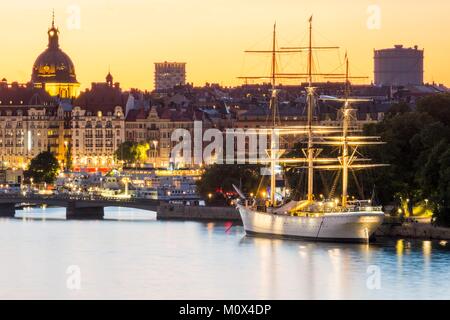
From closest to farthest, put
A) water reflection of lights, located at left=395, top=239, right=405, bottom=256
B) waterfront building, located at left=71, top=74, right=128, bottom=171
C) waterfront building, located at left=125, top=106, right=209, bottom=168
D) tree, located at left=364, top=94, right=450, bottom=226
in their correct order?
1. water reflection of lights, located at left=395, top=239, right=405, bottom=256
2. tree, located at left=364, top=94, right=450, bottom=226
3. waterfront building, located at left=125, top=106, right=209, bottom=168
4. waterfront building, located at left=71, top=74, right=128, bottom=171

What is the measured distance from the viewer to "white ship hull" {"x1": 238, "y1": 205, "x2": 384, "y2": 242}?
62531 mm

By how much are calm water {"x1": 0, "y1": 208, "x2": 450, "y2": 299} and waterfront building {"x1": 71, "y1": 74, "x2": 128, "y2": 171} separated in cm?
5368

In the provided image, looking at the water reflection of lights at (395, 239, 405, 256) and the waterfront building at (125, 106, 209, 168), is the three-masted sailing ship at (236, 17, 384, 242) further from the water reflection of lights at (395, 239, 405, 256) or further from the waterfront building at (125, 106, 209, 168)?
the waterfront building at (125, 106, 209, 168)

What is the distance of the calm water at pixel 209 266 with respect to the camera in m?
48.4

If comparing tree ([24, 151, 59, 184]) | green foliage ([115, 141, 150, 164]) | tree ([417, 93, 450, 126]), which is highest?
tree ([417, 93, 450, 126])

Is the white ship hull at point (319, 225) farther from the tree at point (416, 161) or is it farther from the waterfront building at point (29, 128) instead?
the waterfront building at point (29, 128)

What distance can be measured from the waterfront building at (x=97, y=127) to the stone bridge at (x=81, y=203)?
3689cm

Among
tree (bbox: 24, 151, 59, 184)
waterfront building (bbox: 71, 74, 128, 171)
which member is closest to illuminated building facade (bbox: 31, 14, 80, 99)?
waterfront building (bbox: 71, 74, 128, 171)

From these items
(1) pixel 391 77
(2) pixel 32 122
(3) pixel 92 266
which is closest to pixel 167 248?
(3) pixel 92 266

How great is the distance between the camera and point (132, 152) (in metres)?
119

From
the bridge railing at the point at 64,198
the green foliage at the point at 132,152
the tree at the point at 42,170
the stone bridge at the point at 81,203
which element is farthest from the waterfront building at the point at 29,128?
the stone bridge at the point at 81,203

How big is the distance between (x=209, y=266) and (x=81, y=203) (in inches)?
1203

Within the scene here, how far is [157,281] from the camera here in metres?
50.7
